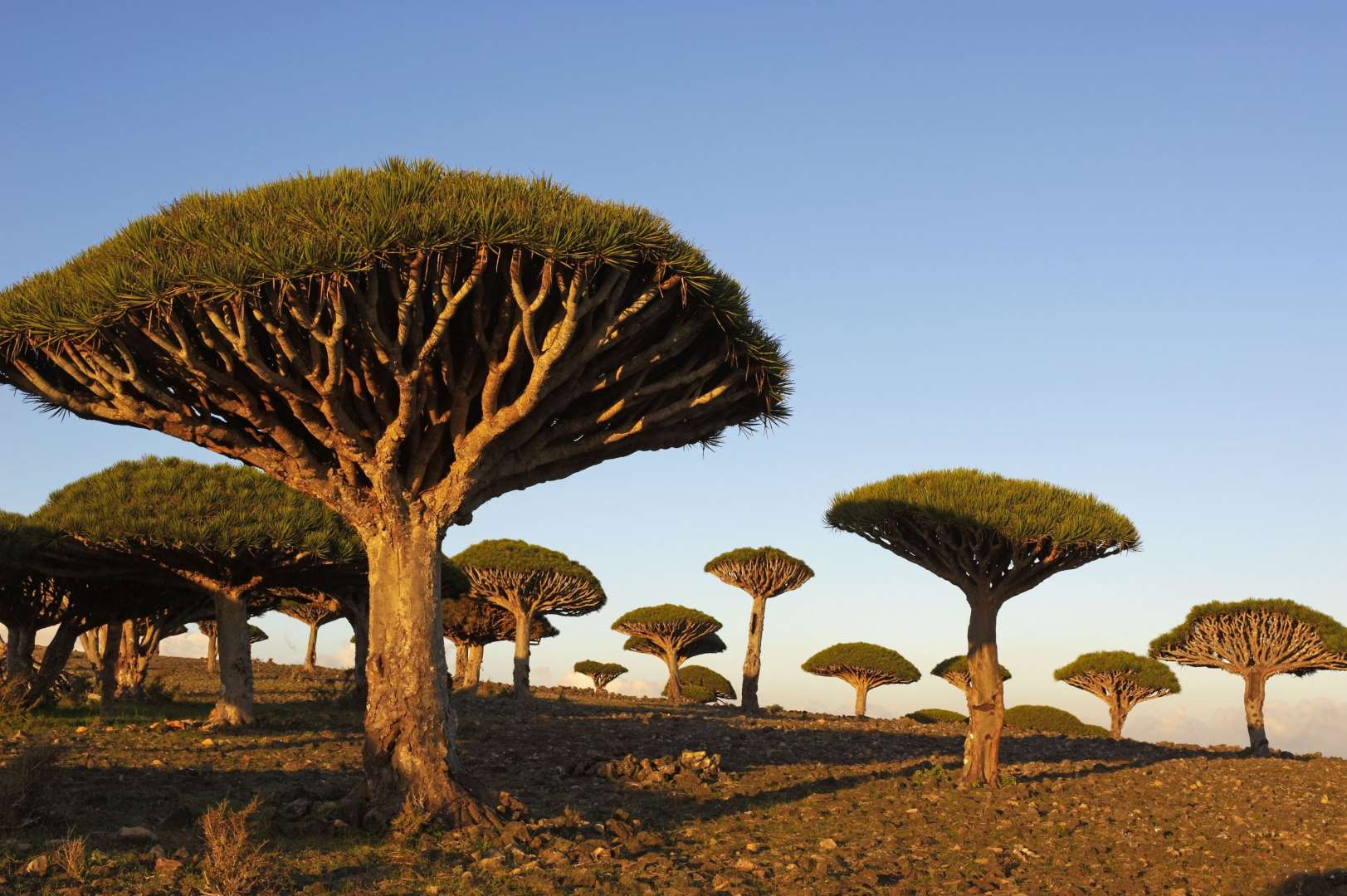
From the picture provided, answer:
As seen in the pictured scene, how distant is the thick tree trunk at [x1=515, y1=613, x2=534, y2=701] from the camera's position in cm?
3472

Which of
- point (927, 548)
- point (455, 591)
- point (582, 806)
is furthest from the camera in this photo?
point (455, 591)

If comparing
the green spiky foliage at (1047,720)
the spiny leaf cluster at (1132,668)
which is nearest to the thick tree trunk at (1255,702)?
the spiny leaf cluster at (1132,668)

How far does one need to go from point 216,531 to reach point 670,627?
1458 inches

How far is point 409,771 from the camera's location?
39.3 feet

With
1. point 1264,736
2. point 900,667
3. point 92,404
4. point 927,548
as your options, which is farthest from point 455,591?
point 900,667

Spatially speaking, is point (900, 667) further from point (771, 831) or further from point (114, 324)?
point (114, 324)

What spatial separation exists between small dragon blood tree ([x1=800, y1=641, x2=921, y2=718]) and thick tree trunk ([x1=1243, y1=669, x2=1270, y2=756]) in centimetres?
1963

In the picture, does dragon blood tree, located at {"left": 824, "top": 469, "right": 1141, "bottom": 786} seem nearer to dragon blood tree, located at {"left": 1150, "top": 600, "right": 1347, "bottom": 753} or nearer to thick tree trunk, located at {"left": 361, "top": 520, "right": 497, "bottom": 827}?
thick tree trunk, located at {"left": 361, "top": 520, "right": 497, "bottom": 827}

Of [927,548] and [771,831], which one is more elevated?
[927,548]

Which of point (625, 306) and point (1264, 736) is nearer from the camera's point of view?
point (625, 306)

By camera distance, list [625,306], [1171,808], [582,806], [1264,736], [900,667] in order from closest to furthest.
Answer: [625,306] < [582,806] < [1171,808] < [1264,736] < [900,667]

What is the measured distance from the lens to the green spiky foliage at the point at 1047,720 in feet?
170

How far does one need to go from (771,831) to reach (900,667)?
42.7 m

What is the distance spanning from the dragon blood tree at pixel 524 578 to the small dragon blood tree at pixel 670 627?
14.2 meters
